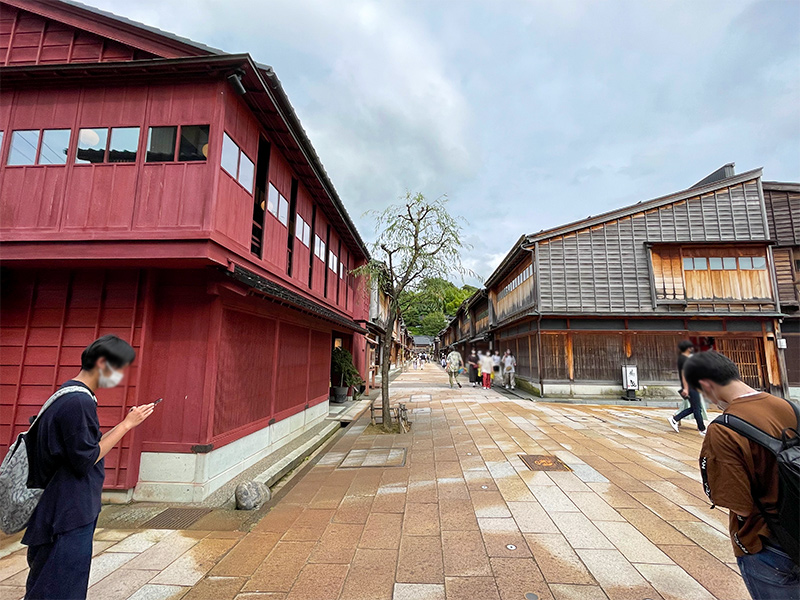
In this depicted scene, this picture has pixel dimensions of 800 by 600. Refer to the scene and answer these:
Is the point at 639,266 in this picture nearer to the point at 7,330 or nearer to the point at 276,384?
the point at 276,384

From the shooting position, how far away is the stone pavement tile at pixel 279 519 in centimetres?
444

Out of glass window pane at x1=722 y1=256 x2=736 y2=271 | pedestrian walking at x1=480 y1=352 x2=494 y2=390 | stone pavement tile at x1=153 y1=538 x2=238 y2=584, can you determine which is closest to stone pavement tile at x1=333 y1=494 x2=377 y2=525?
stone pavement tile at x1=153 y1=538 x2=238 y2=584

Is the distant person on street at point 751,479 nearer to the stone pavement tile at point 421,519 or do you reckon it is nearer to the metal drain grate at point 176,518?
the stone pavement tile at point 421,519

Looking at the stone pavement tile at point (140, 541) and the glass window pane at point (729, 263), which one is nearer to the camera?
the stone pavement tile at point (140, 541)

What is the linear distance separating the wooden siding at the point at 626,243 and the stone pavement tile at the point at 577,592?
13586 millimetres

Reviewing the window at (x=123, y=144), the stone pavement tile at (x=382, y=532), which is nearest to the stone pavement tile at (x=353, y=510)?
the stone pavement tile at (x=382, y=532)

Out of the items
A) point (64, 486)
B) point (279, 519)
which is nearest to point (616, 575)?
point (279, 519)

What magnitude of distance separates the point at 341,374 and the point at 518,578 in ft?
40.2

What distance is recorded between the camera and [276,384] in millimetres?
8086

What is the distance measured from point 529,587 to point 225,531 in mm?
3545

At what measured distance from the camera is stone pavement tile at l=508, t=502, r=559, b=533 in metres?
4.17

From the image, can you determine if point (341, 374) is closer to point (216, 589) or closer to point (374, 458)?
point (374, 458)

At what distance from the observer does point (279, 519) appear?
15.5 feet

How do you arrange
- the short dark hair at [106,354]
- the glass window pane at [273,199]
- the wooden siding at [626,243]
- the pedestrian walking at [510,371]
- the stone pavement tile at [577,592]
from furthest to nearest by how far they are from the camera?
the pedestrian walking at [510,371], the wooden siding at [626,243], the glass window pane at [273,199], the stone pavement tile at [577,592], the short dark hair at [106,354]
